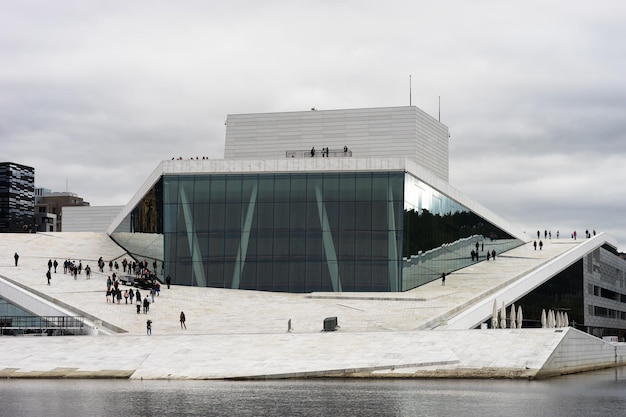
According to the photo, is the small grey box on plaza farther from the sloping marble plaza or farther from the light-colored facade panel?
the light-colored facade panel

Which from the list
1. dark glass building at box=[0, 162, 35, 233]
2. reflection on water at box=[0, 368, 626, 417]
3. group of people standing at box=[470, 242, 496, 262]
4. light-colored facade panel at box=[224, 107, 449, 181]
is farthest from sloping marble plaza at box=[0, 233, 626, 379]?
dark glass building at box=[0, 162, 35, 233]

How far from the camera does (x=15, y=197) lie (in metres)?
194

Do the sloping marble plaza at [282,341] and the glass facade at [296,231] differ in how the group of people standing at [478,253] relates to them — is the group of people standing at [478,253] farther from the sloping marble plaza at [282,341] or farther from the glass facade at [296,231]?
the sloping marble plaza at [282,341]

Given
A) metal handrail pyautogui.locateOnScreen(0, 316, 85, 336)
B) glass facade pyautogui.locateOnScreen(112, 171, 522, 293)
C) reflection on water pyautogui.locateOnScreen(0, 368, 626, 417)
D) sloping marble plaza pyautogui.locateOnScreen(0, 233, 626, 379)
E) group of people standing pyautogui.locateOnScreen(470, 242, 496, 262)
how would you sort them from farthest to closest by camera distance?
group of people standing pyautogui.locateOnScreen(470, 242, 496, 262) → glass facade pyautogui.locateOnScreen(112, 171, 522, 293) → metal handrail pyautogui.locateOnScreen(0, 316, 85, 336) → sloping marble plaza pyautogui.locateOnScreen(0, 233, 626, 379) → reflection on water pyautogui.locateOnScreen(0, 368, 626, 417)

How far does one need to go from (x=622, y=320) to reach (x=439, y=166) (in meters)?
30.8

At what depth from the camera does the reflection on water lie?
99.8 feet

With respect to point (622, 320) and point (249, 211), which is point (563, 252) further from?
point (249, 211)

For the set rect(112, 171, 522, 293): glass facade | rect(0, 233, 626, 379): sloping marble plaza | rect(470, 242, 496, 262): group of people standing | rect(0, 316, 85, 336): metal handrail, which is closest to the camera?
rect(0, 233, 626, 379): sloping marble plaza

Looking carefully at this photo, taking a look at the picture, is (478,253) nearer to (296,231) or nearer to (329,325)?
(296,231)

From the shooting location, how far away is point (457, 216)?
81188 mm

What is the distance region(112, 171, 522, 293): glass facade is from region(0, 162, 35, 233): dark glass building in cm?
12403

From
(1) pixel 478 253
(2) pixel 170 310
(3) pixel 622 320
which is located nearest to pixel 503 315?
(2) pixel 170 310

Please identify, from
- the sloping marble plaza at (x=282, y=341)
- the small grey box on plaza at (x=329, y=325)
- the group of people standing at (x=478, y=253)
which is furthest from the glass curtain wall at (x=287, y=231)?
the group of people standing at (x=478, y=253)

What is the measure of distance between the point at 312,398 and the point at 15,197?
562ft
